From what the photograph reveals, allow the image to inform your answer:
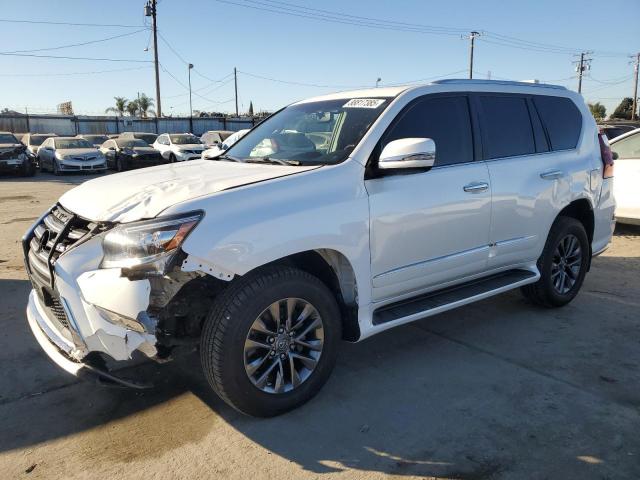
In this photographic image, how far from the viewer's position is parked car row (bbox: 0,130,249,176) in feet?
63.4

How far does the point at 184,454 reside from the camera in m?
2.89

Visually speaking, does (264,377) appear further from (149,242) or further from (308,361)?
(149,242)

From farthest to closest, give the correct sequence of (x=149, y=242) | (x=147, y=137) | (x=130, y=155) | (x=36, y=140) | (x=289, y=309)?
(x=147, y=137) → (x=36, y=140) → (x=130, y=155) → (x=289, y=309) → (x=149, y=242)

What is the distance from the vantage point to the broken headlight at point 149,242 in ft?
8.96

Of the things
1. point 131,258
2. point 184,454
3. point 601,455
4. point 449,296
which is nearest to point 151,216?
point 131,258

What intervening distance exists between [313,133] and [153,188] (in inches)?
50.6

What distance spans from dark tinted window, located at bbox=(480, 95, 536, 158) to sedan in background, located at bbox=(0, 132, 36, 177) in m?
19.2

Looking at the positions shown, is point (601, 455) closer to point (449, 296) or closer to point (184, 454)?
point (449, 296)

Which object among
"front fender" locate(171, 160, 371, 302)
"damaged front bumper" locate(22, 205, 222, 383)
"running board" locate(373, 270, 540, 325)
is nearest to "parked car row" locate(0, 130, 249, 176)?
"running board" locate(373, 270, 540, 325)

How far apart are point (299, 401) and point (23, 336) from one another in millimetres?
2585

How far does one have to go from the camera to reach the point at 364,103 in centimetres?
389

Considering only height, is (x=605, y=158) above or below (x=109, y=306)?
above

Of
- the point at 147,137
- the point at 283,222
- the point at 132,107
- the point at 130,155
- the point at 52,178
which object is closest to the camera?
the point at 283,222

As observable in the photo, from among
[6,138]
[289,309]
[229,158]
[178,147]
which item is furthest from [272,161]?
[6,138]
